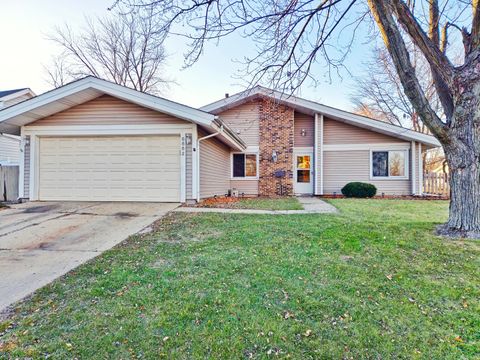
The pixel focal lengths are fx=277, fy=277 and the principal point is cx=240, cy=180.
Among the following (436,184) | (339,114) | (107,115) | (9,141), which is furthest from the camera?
(9,141)

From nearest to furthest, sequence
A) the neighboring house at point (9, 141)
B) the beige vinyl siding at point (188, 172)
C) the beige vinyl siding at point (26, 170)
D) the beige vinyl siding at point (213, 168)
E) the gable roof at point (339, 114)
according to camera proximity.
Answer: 1. the beige vinyl siding at point (188, 172)
2. the beige vinyl siding at point (26, 170)
3. the beige vinyl siding at point (213, 168)
4. the gable roof at point (339, 114)
5. the neighboring house at point (9, 141)

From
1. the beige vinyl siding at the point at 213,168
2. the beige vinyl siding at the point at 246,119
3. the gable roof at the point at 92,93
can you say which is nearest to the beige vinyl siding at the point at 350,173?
the beige vinyl siding at the point at 246,119

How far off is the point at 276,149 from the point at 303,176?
194cm

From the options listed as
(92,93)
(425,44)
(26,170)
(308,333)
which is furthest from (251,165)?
(308,333)

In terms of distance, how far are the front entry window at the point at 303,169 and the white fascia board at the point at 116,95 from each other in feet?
23.0

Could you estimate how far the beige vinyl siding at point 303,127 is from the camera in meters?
13.6

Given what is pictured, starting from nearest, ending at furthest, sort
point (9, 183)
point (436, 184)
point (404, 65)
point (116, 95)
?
point (404, 65)
point (116, 95)
point (9, 183)
point (436, 184)

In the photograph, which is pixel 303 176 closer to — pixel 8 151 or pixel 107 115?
pixel 107 115

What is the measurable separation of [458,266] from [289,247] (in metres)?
2.16

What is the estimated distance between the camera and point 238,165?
13.9 meters

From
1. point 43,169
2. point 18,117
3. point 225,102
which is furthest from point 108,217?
point 225,102

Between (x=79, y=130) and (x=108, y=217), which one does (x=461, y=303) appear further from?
(x=79, y=130)

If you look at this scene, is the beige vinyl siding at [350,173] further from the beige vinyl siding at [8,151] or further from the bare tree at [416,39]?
the beige vinyl siding at [8,151]

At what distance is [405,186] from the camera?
12844mm
